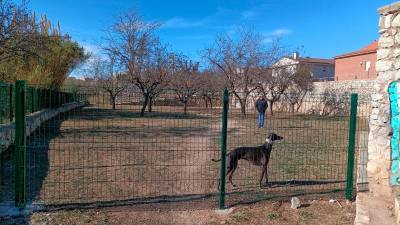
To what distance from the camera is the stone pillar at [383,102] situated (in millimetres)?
5129

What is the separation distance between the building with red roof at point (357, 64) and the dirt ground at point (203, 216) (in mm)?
50592

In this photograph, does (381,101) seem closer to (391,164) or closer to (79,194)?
(391,164)

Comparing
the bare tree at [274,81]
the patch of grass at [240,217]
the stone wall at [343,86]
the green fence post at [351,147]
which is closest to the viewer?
the patch of grass at [240,217]

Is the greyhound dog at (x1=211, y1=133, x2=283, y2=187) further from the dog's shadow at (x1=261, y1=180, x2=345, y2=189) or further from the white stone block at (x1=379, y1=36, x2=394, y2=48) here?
the white stone block at (x1=379, y1=36, x2=394, y2=48)

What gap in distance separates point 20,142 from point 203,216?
9.28 ft

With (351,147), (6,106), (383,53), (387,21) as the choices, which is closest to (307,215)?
(351,147)

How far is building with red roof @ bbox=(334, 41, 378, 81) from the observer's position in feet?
176

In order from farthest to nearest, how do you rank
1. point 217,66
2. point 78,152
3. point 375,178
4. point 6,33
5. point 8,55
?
point 217,66
point 8,55
point 6,33
point 78,152
point 375,178

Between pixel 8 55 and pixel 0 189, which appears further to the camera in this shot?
pixel 8 55

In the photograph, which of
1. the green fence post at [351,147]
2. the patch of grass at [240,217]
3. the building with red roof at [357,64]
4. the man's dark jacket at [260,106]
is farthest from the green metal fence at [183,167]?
the building with red roof at [357,64]

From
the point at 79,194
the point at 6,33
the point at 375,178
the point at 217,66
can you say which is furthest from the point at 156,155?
the point at 217,66

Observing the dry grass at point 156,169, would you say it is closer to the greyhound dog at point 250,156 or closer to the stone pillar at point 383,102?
the greyhound dog at point 250,156

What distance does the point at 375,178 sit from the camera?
5488 millimetres

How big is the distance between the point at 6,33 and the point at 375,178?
12380 mm
